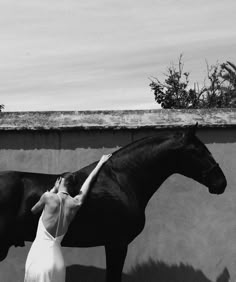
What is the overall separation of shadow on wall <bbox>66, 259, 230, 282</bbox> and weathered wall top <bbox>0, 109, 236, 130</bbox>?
1703mm

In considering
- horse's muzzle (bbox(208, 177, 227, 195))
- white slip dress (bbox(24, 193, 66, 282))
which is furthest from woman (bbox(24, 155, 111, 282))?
horse's muzzle (bbox(208, 177, 227, 195))

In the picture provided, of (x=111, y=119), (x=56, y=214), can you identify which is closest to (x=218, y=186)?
(x=111, y=119)

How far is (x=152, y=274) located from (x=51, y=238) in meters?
2.49

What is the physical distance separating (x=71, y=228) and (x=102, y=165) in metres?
0.73

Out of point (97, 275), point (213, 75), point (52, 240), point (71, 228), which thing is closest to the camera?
point (52, 240)

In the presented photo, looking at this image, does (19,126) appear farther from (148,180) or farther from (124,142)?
(148,180)

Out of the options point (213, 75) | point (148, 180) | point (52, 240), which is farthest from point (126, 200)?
point (213, 75)

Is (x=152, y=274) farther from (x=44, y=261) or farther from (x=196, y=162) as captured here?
(x=44, y=261)

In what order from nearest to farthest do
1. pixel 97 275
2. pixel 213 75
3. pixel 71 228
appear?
pixel 71 228 → pixel 97 275 → pixel 213 75

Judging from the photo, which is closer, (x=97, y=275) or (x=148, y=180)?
(x=148, y=180)

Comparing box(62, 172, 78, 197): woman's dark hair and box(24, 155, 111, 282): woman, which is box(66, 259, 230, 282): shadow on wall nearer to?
box(62, 172, 78, 197): woman's dark hair

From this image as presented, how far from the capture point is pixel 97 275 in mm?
6793

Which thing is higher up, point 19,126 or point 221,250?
point 19,126

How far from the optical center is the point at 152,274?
6867 millimetres
